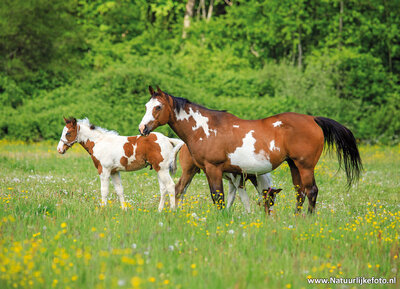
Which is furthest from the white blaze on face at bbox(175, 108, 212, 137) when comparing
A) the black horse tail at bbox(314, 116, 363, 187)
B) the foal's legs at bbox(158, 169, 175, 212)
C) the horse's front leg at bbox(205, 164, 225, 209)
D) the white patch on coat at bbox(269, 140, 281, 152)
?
the black horse tail at bbox(314, 116, 363, 187)

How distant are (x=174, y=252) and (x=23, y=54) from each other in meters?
25.7

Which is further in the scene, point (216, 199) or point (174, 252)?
point (216, 199)

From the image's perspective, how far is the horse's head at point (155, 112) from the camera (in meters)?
7.84

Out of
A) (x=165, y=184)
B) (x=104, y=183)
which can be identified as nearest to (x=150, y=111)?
(x=165, y=184)

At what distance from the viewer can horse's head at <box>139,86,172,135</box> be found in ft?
25.7

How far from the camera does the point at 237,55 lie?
1372 inches

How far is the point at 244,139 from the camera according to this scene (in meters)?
8.09

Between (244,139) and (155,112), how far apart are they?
4.97 feet

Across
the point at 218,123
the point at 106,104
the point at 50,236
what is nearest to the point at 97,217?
the point at 50,236

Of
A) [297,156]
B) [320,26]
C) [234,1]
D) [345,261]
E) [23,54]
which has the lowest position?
[345,261]

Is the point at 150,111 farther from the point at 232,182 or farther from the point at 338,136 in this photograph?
the point at 338,136

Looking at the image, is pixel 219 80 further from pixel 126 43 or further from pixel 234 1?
pixel 234 1

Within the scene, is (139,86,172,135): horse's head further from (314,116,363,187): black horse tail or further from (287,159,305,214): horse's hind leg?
(314,116,363,187): black horse tail

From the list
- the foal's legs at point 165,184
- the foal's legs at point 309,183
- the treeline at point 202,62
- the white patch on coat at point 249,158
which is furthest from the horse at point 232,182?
the treeline at point 202,62
